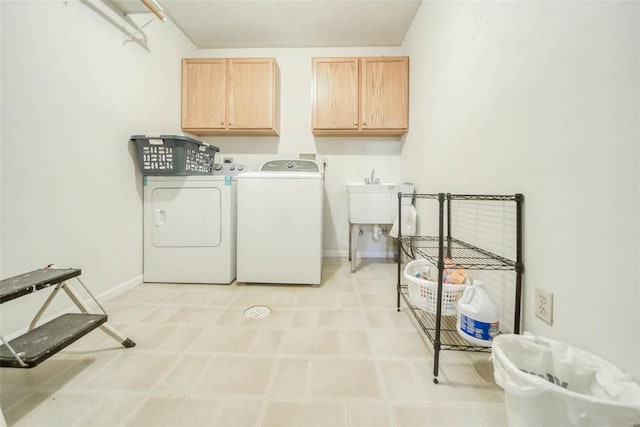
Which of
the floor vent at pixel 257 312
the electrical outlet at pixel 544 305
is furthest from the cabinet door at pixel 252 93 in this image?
the electrical outlet at pixel 544 305

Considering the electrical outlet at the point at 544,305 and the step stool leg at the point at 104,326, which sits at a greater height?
the electrical outlet at the point at 544,305

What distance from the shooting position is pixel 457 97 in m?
1.47

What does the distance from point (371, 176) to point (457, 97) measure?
127 centimetres

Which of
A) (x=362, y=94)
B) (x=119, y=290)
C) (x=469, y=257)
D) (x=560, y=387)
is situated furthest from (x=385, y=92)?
(x=119, y=290)

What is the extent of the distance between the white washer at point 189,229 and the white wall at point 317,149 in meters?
0.95

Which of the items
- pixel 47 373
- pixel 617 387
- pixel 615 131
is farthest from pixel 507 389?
pixel 47 373

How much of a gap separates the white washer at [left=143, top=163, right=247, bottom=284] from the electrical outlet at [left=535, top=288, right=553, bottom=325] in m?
1.88

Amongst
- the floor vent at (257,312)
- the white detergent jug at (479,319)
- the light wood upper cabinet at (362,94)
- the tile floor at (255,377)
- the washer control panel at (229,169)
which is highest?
the light wood upper cabinet at (362,94)

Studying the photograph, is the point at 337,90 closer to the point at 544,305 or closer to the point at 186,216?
the point at 186,216

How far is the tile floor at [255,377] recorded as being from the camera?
30.8 inches

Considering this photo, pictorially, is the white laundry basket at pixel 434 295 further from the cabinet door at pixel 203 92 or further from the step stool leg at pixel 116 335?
the cabinet door at pixel 203 92

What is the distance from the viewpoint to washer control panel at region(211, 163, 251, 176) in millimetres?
2258

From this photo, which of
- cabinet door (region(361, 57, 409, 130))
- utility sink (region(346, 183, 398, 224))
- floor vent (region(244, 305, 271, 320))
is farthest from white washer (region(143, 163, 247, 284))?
cabinet door (region(361, 57, 409, 130))

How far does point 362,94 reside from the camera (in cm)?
241
